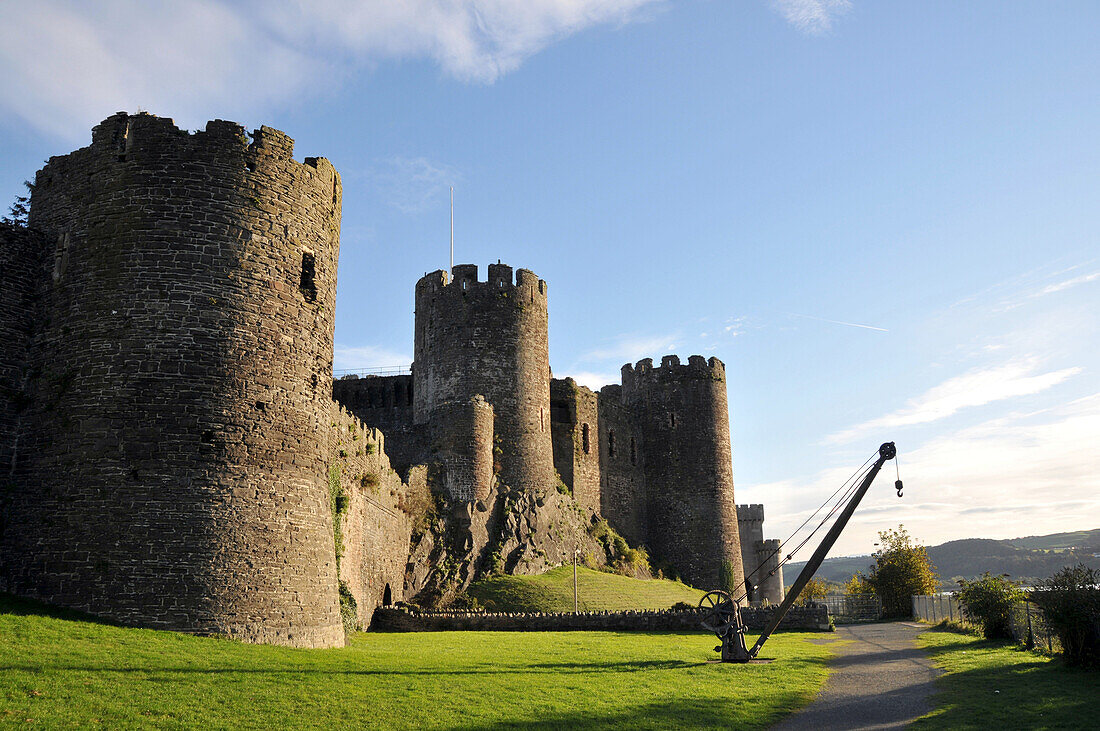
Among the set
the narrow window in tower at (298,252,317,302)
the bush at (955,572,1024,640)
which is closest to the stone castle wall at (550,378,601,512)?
the bush at (955,572,1024,640)

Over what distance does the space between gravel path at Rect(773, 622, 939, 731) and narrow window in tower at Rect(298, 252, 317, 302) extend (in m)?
13.2

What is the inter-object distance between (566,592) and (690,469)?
19096 mm

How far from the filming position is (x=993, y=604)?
26844 millimetres

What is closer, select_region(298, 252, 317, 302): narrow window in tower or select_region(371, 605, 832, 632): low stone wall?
select_region(298, 252, 317, 302): narrow window in tower

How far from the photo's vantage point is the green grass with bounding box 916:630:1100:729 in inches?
525

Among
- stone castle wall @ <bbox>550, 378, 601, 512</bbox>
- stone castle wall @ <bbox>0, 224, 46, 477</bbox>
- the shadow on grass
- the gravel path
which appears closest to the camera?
the shadow on grass

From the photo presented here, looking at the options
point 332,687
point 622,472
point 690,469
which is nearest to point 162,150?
point 332,687

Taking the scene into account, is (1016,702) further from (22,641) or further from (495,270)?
(495,270)

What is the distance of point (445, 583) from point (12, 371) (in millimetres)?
20668

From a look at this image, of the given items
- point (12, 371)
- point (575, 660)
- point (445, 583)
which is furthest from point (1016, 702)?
point (445, 583)

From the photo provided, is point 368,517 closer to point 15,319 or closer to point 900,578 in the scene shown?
point 15,319

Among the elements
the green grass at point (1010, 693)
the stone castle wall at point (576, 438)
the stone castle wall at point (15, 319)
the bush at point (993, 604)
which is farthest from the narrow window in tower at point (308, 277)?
the stone castle wall at point (576, 438)

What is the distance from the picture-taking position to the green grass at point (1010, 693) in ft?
43.7

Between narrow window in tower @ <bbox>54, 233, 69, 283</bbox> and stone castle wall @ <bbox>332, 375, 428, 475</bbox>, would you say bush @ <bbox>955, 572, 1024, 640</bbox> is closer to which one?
stone castle wall @ <bbox>332, 375, 428, 475</bbox>
